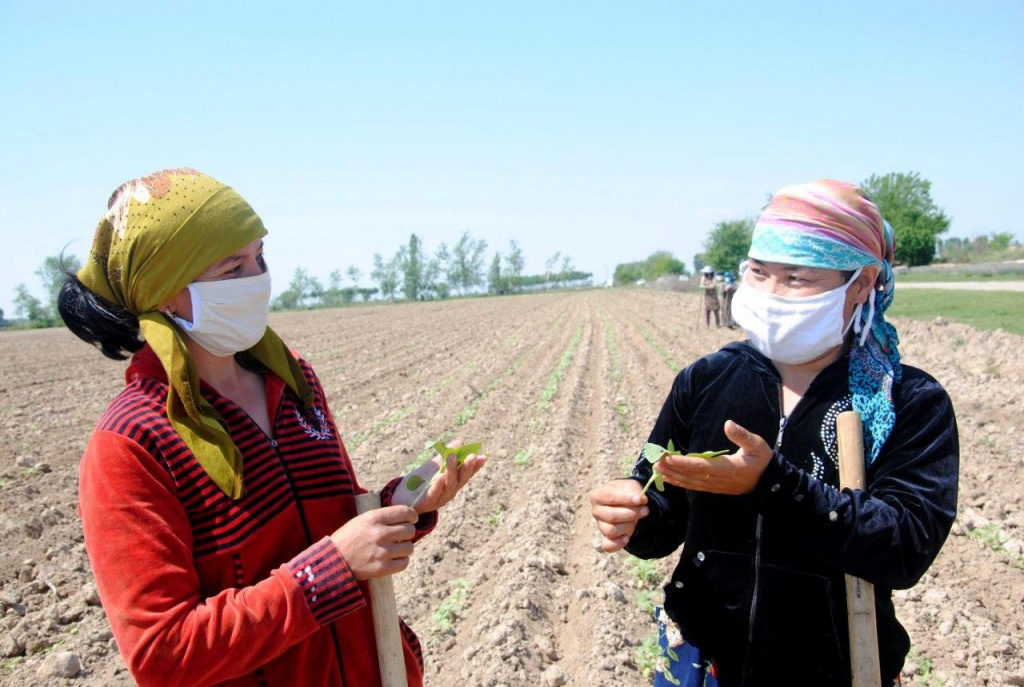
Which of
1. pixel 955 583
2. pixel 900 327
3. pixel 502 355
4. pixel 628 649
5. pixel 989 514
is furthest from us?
pixel 502 355

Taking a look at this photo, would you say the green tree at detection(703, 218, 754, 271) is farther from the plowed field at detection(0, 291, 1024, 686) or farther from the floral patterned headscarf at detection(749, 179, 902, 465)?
the floral patterned headscarf at detection(749, 179, 902, 465)

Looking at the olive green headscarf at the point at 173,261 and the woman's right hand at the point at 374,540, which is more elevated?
the olive green headscarf at the point at 173,261

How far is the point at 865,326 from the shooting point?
1841mm

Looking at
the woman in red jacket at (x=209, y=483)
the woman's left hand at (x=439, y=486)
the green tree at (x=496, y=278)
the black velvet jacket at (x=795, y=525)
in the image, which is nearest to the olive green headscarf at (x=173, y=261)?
the woman in red jacket at (x=209, y=483)

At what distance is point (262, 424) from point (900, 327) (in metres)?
15.8

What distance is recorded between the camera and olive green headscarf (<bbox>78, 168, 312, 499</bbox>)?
1476 mm

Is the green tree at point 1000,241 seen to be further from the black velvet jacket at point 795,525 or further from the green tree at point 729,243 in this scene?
the black velvet jacket at point 795,525

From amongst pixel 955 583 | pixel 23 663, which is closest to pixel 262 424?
pixel 23 663

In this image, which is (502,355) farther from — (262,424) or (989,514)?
(262,424)

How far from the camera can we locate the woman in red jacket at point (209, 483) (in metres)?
1.35

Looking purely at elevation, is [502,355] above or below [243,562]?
below

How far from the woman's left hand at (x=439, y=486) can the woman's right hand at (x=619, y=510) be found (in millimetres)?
322

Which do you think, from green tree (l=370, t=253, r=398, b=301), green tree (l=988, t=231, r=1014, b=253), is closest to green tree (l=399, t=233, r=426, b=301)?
green tree (l=370, t=253, r=398, b=301)

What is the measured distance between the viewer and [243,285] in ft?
5.36
